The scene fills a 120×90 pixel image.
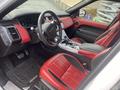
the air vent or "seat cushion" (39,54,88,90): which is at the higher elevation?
the air vent

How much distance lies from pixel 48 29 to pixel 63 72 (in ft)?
1.21

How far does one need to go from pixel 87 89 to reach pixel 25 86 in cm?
142

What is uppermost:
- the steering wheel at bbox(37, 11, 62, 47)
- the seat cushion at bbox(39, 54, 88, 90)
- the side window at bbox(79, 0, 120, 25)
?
the steering wheel at bbox(37, 11, 62, 47)

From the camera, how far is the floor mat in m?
2.59

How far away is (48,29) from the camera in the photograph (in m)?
2.38

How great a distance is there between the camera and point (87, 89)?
4.01ft

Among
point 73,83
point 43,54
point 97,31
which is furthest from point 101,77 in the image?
point 97,31

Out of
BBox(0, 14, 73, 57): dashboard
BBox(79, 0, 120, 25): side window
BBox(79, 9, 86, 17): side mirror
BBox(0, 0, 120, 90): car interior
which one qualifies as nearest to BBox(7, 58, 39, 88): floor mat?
BBox(0, 0, 120, 90): car interior

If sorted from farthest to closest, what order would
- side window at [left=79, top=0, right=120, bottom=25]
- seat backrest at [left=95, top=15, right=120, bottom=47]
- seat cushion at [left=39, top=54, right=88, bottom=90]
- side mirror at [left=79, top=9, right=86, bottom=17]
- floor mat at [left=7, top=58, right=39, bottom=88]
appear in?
side window at [left=79, top=0, right=120, bottom=25] → side mirror at [left=79, top=9, right=86, bottom=17] → floor mat at [left=7, top=58, right=39, bottom=88] → seat backrest at [left=95, top=15, right=120, bottom=47] → seat cushion at [left=39, top=54, right=88, bottom=90]

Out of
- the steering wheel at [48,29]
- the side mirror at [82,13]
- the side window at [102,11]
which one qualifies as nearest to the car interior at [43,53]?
the steering wheel at [48,29]

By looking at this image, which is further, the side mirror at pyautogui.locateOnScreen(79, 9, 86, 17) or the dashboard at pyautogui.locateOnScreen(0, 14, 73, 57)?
the side mirror at pyautogui.locateOnScreen(79, 9, 86, 17)

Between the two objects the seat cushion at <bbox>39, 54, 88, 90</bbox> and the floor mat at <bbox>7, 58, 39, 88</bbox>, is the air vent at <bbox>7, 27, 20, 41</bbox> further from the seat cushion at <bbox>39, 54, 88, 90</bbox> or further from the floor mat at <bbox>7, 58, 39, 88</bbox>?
the floor mat at <bbox>7, 58, 39, 88</bbox>

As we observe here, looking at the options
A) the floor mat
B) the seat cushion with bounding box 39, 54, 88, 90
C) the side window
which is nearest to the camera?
the seat cushion with bounding box 39, 54, 88, 90

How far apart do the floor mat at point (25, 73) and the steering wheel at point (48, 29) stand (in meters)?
0.44
